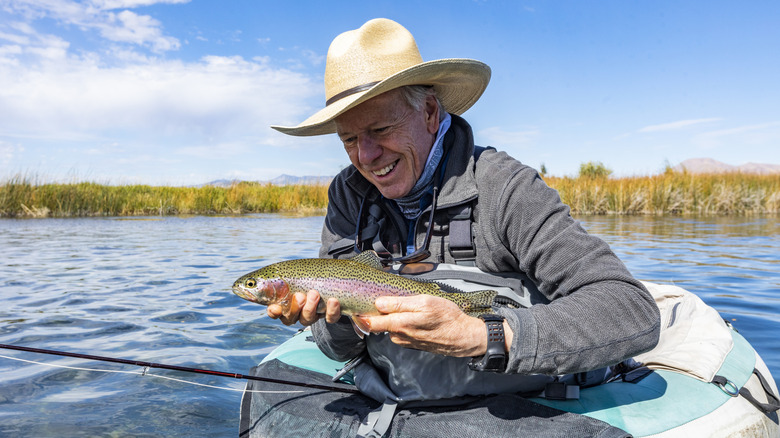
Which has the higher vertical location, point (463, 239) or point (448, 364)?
point (463, 239)

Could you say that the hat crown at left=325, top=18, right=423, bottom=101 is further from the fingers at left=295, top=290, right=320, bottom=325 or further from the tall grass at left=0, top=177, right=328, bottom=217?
the tall grass at left=0, top=177, right=328, bottom=217

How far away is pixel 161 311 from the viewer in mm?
6715

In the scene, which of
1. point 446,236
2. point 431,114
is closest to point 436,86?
point 431,114

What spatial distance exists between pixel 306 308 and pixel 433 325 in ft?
2.38

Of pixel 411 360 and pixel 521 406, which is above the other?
pixel 411 360

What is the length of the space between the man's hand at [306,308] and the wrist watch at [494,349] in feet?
2.35

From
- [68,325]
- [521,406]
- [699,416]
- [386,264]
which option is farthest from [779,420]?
[68,325]

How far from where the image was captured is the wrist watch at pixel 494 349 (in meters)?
2.09

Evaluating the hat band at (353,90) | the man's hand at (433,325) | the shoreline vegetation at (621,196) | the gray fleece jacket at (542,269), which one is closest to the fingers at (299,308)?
Answer: the gray fleece jacket at (542,269)

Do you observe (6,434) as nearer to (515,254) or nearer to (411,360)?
(411,360)

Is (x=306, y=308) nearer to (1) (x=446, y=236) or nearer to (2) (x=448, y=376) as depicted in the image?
(2) (x=448, y=376)

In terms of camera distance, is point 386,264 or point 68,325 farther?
point 68,325

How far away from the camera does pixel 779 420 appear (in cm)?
298

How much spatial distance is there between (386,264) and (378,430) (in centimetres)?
83
